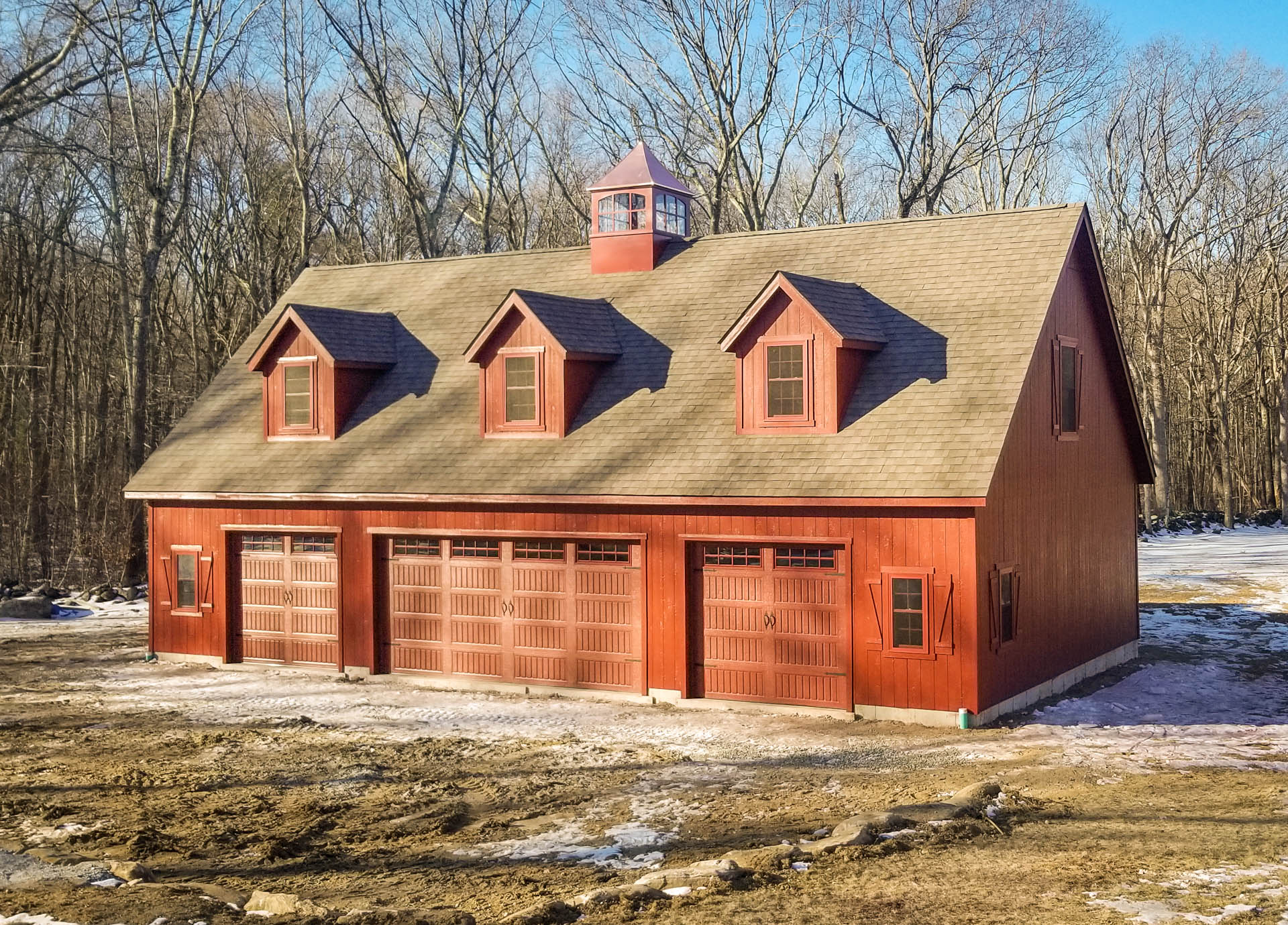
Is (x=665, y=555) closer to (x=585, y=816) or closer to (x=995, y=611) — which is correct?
(x=995, y=611)

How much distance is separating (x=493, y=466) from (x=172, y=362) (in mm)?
27638

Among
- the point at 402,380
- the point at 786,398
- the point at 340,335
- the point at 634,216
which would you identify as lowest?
the point at 786,398

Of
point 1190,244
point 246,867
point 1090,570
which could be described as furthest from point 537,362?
point 1190,244

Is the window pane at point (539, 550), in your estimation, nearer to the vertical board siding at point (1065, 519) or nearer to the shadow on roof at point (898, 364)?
the shadow on roof at point (898, 364)

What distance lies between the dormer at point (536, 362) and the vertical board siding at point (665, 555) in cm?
171

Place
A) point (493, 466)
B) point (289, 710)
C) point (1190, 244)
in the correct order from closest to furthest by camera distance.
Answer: point (289, 710), point (493, 466), point (1190, 244)

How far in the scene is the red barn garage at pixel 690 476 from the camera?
17.1 m

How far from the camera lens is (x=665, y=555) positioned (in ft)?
60.5

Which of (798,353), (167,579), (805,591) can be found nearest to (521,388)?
(798,353)

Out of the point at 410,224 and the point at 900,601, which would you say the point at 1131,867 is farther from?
the point at 410,224

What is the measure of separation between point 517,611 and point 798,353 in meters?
5.72

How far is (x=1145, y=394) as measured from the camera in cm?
4925

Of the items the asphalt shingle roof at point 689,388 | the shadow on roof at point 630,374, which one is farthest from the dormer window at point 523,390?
the shadow on roof at point 630,374

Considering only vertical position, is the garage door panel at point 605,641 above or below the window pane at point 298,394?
below
